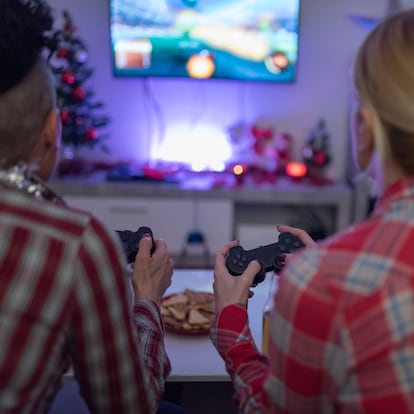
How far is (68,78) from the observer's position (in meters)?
3.16

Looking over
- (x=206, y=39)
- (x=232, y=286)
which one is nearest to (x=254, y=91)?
(x=206, y=39)

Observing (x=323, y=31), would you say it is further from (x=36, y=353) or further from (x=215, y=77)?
(x=36, y=353)

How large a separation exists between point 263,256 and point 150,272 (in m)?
0.22

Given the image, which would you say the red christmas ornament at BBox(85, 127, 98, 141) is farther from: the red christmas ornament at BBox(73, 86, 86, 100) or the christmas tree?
the red christmas ornament at BBox(73, 86, 86, 100)

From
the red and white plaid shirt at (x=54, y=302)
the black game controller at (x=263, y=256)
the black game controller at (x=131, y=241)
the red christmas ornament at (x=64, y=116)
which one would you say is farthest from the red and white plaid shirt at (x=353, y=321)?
the red christmas ornament at (x=64, y=116)

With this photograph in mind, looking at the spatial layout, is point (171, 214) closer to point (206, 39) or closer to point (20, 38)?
point (206, 39)

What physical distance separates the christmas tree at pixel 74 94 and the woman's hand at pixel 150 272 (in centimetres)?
212

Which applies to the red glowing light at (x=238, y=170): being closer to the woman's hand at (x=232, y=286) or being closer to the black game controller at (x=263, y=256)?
the black game controller at (x=263, y=256)

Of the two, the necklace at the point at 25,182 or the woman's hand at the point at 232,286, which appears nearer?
the necklace at the point at 25,182

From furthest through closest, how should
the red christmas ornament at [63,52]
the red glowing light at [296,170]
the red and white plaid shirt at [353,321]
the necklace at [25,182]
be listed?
the red glowing light at [296,170] < the red christmas ornament at [63,52] < the necklace at [25,182] < the red and white plaid shirt at [353,321]

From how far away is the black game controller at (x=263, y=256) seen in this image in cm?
108

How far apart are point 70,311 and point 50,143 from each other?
262mm

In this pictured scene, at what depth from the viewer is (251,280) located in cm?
105

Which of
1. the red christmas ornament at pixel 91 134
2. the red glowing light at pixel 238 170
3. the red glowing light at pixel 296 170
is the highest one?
the red christmas ornament at pixel 91 134
